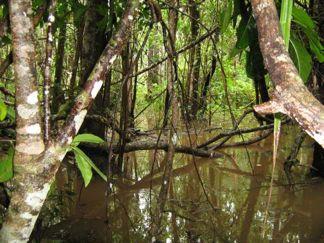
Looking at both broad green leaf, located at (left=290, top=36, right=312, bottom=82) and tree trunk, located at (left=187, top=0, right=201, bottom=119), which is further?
tree trunk, located at (left=187, top=0, right=201, bottom=119)

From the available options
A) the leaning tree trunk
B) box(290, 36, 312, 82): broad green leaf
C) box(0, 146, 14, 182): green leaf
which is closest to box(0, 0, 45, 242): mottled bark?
box(0, 146, 14, 182): green leaf

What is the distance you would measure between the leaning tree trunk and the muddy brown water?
1.64 m

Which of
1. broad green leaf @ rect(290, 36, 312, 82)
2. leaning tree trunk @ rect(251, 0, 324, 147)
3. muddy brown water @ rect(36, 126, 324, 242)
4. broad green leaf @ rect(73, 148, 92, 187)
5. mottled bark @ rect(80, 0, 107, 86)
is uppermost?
mottled bark @ rect(80, 0, 107, 86)

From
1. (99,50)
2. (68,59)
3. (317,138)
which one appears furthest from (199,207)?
(68,59)

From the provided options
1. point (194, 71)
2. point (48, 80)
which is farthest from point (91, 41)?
point (194, 71)

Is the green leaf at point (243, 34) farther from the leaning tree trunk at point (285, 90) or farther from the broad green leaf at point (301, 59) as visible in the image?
the leaning tree trunk at point (285, 90)

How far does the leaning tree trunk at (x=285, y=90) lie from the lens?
721 mm

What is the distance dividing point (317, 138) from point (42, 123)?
35.1 inches

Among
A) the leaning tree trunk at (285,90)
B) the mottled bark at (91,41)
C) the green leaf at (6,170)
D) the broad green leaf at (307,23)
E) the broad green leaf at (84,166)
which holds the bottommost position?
the green leaf at (6,170)

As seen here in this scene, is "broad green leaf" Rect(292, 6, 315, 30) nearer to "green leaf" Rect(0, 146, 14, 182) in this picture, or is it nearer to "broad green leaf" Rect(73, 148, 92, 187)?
"broad green leaf" Rect(73, 148, 92, 187)

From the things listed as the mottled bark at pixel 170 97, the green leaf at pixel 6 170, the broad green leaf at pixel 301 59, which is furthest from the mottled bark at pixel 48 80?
the broad green leaf at pixel 301 59

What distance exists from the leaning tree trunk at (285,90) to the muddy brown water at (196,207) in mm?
1643

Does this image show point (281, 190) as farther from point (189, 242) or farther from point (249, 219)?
point (189, 242)

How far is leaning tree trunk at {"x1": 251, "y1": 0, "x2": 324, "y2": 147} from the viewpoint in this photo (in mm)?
721
